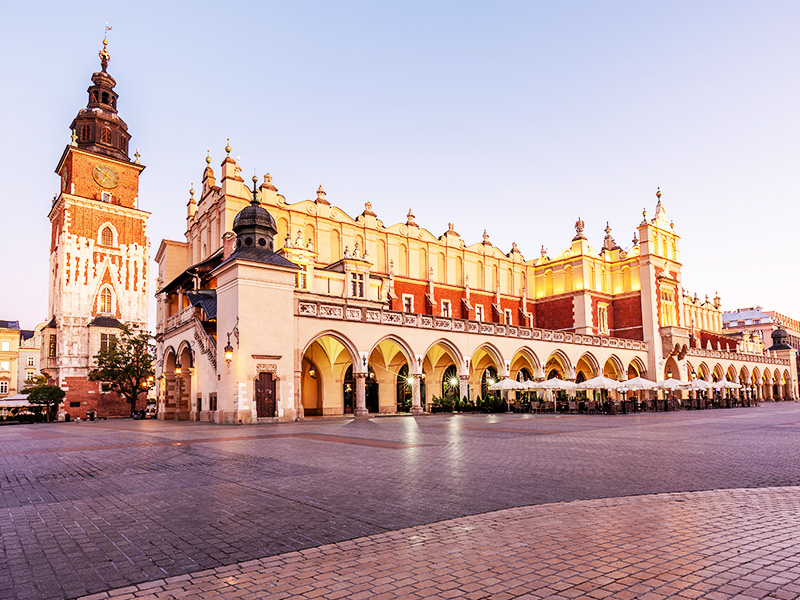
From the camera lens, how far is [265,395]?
1094 inches

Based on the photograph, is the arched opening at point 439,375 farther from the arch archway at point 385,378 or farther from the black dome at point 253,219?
the black dome at point 253,219

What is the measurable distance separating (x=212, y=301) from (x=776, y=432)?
1083 inches

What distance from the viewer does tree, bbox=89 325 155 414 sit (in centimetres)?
4759

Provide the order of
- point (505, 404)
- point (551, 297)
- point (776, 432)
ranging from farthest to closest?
1. point (551, 297)
2. point (505, 404)
3. point (776, 432)

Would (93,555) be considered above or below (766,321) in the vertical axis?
below

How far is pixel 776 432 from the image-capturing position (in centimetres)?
1805

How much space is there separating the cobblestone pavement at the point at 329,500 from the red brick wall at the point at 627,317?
45412 mm

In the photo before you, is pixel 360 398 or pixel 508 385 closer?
pixel 360 398

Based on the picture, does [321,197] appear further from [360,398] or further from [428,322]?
A: [360,398]

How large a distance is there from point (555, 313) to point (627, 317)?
736cm

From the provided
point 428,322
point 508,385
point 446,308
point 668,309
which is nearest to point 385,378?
point 428,322

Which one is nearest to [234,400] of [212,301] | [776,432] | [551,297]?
[212,301]

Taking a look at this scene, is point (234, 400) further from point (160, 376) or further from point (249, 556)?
point (249, 556)

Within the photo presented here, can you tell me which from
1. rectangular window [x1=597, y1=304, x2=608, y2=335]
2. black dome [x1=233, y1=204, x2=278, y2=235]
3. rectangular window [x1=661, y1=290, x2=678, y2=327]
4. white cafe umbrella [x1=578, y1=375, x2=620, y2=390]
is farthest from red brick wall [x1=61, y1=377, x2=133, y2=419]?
rectangular window [x1=661, y1=290, x2=678, y2=327]
